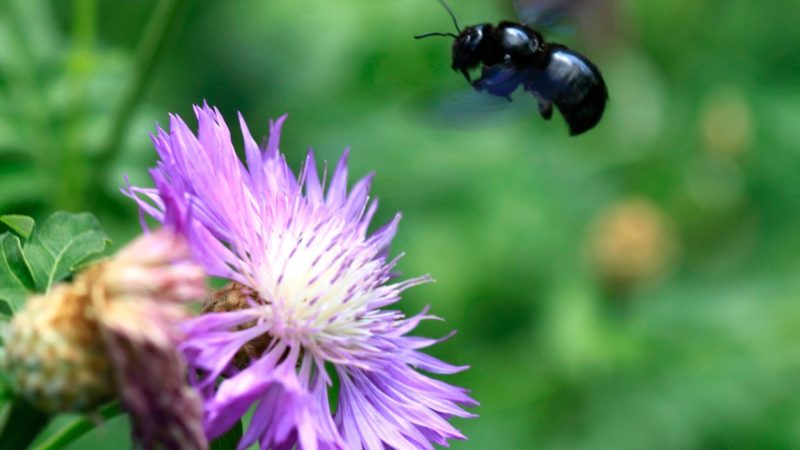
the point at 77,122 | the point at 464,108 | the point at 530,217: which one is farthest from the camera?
the point at 530,217

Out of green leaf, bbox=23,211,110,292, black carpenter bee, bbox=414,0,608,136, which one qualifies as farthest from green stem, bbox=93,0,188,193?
green leaf, bbox=23,211,110,292

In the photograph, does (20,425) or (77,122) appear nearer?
(20,425)

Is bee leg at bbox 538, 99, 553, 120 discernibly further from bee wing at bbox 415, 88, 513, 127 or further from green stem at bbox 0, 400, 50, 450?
green stem at bbox 0, 400, 50, 450

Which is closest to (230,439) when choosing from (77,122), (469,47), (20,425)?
(20,425)

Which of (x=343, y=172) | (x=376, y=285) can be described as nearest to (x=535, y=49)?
(x=343, y=172)

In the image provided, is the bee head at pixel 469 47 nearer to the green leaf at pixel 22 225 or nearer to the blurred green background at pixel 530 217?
the green leaf at pixel 22 225

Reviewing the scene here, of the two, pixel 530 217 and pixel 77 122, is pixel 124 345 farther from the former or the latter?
pixel 530 217
